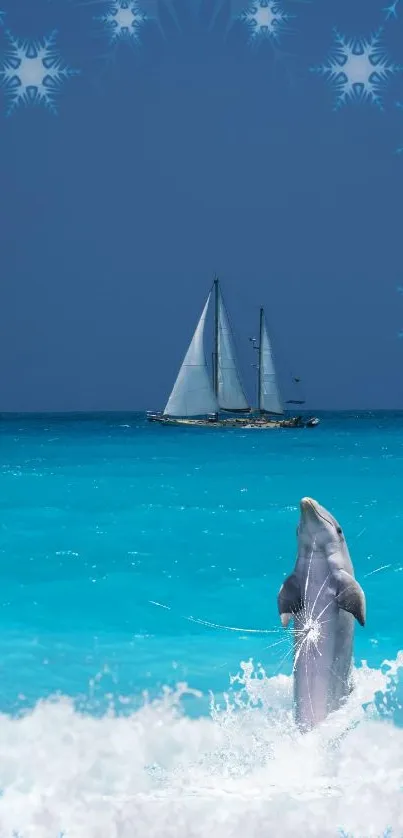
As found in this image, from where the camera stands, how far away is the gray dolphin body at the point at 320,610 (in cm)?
856

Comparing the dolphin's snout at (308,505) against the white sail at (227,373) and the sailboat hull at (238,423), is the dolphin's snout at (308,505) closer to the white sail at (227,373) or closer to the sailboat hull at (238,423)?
the white sail at (227,373)

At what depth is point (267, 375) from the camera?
97.9 metres

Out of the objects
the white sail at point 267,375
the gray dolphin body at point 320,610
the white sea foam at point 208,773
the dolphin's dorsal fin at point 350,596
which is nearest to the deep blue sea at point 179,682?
the white sea foam at point 208,773

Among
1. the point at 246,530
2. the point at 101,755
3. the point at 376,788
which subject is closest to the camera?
the point at 376,788

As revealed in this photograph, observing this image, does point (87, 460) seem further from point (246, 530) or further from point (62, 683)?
point (62, 683)

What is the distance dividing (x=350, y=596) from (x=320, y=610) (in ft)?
1.37

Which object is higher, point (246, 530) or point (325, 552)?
point (325, 552)

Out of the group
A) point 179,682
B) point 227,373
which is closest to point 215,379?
point 227,373

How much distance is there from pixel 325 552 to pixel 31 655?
843 cm

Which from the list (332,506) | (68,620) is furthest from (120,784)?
(332,506)

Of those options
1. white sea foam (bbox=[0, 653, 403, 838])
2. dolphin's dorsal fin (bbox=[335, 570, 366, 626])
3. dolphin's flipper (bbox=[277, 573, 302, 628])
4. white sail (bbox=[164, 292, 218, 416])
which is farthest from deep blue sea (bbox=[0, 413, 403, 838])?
white sail (bbox=[164, 292, 218, 416])

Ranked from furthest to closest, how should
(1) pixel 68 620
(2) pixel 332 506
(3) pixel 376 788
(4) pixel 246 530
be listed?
(2) pixel 332 506 < (4) pixel 246 530 < (1) pixel 68 620 < (3) pixel 376 788

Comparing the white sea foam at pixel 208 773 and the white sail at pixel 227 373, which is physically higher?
the white sail at pixel 227 373

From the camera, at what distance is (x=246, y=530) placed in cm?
3139
